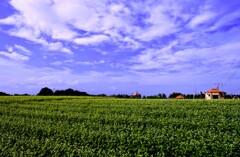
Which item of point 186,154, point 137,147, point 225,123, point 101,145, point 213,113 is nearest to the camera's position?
point 186,154

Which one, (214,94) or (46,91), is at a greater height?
(46,91)

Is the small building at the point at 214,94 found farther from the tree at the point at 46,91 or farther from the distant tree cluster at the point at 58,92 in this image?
the tree at the point at 46,91

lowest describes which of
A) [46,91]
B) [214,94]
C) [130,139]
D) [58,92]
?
[130,139]

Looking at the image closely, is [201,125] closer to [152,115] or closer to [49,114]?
[152,115]

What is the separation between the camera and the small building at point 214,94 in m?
50.5

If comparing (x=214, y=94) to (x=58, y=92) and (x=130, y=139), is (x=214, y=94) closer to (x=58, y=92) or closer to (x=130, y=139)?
(x=58, y=92)

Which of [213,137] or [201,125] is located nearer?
[213,137]

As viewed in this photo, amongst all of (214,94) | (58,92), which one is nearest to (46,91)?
(58,92)

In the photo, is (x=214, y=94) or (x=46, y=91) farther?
(x=46, y=91)

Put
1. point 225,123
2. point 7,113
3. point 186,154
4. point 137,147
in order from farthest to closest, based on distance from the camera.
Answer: point 7,113 < point 225,123 < point 137,147 < point 186,154

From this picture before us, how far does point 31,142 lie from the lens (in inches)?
504

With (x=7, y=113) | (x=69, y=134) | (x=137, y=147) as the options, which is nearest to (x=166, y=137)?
(x=137, y=147)

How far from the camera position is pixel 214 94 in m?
51.0

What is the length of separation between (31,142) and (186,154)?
687cm
